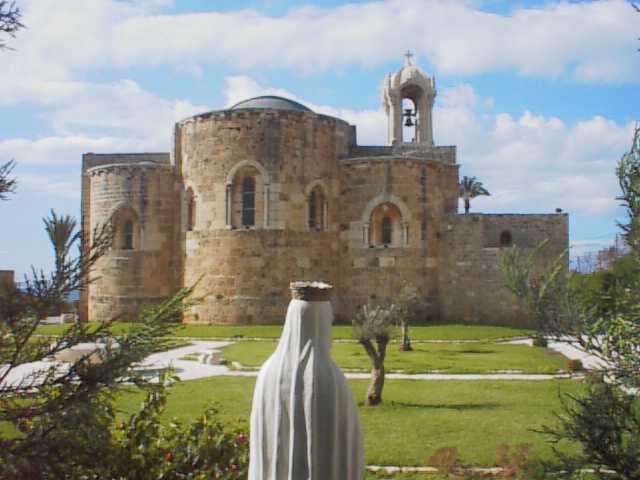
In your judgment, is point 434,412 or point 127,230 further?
point 127,230

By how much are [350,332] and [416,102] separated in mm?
15049

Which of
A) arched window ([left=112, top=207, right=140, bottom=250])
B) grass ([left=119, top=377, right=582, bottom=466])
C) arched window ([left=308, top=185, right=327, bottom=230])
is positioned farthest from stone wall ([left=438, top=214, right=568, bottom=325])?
arched window ([left=112, top=207, right=140, bottom=250])

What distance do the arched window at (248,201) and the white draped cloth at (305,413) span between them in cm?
2001

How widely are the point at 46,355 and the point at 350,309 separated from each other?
20.1 meters

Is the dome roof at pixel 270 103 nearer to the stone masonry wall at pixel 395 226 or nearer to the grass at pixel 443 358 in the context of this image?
the stone masonry wall at pixel 395 226

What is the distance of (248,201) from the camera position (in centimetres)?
2386

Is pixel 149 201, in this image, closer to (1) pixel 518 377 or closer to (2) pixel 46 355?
(1) pixel 518 377

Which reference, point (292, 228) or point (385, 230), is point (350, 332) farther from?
point (385, 230)

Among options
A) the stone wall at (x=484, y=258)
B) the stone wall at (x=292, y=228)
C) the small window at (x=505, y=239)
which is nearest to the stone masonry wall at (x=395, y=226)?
the stone wall at (x=292, y=228)

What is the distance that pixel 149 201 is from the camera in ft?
83.3

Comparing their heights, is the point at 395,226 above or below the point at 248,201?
below

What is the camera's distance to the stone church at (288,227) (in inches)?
922

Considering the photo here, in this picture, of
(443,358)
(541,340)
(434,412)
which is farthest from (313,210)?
(541,340)

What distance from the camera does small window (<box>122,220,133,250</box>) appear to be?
2580 centimetres
